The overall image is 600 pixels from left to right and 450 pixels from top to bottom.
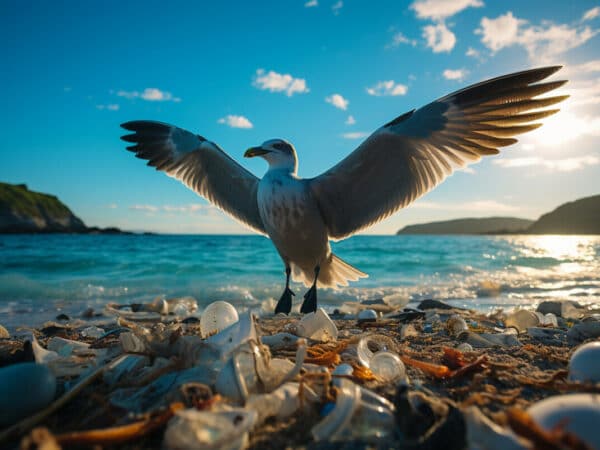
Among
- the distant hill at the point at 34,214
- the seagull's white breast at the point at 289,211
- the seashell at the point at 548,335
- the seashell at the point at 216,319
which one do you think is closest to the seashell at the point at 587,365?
the seashell at the point at 548,335

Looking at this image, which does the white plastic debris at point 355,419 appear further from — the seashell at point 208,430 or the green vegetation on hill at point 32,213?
the green vegetation on hill at point 32,213

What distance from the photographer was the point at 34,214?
50094 mm

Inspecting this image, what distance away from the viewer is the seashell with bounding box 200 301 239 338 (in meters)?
2.28

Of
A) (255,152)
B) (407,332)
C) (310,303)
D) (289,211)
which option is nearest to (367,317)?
(407,332)

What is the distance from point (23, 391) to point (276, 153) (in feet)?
12.0

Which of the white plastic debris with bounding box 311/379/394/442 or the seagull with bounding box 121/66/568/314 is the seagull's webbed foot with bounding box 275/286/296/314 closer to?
the seagull with bounding box 121/66/568/314

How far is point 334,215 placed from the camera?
4785mm

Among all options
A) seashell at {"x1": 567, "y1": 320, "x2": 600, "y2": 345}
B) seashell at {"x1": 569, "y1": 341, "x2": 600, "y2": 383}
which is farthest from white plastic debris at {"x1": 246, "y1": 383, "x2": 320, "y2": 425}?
seashell at {"x1": 567, "y1": 320, "x2": 600, "y2": 345}

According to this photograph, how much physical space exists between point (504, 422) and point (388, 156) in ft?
10.7

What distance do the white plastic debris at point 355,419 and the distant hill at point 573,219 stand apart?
77.7 meters

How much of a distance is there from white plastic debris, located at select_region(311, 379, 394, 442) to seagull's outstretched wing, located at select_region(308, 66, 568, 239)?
9.65ft

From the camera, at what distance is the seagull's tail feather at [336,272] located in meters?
5.38

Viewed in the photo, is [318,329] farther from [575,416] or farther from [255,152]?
[255,152]

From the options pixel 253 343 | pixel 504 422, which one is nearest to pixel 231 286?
pixel 253 343
